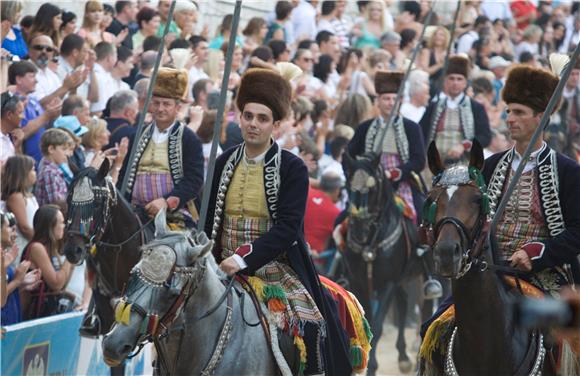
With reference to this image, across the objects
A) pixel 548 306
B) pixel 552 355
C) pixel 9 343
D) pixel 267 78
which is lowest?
pixel 9 343

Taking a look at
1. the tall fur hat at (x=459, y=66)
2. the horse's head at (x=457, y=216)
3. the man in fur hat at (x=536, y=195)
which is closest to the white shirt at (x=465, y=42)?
the tall fur hat at (x=459, y=66)

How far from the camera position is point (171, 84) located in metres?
10.3

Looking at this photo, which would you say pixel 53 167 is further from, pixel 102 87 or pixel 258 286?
pixel 258 286

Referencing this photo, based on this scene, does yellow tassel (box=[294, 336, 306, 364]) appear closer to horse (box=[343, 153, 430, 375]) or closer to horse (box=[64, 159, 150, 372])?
horse (box=[64, 159, 150, 372])

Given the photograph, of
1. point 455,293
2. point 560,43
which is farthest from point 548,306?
point 560,43

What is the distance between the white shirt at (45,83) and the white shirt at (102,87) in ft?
2.99

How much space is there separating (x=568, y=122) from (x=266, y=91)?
13432 mm

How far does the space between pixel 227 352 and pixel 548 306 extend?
12.1 feet

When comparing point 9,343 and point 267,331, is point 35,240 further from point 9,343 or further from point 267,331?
point 267,331

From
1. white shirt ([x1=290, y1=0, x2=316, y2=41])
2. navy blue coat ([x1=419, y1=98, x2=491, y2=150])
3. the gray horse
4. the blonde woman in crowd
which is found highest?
white shirt ([x1=290, y1=0, x2=316, y2=41])

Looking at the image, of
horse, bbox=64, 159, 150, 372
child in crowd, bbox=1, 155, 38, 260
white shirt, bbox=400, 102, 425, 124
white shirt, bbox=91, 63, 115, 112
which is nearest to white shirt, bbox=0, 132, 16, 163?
child in crowd, bbox=1, 155, 38, 260

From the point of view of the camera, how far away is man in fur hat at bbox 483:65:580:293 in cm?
689

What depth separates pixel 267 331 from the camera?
22.3 ft

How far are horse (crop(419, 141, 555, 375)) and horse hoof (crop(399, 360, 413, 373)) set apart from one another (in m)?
6.79
